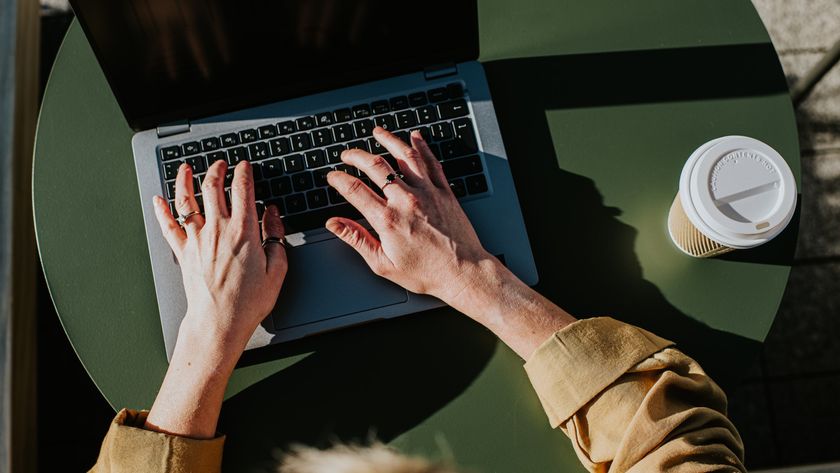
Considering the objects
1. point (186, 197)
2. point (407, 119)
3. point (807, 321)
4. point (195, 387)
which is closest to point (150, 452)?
point (195, 387)

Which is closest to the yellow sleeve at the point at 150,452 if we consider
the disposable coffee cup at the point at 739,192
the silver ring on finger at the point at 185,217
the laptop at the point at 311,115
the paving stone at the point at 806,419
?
the laptop at the point at 311,115

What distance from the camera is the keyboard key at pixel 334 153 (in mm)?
875

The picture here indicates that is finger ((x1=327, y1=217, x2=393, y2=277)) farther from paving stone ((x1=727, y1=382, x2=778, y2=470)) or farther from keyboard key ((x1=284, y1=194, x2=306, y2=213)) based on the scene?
paving stone ((x1=727, y1=382, x2=778, y2=470))

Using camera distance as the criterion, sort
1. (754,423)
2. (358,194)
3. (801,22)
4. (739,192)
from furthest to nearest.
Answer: (801,22), (754,423), (358,194), (739,192)

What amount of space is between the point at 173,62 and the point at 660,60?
2.16ft

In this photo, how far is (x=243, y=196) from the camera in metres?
0.83

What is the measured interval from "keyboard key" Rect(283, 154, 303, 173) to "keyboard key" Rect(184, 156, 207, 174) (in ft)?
0.37

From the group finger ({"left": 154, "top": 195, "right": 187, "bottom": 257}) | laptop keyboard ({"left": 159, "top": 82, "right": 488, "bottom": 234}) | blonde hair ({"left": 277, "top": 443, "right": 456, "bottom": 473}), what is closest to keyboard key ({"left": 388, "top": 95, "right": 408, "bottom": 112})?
laptop keyboard ({"left": 159, "top": 82, "right": 488, "bottom": 234})

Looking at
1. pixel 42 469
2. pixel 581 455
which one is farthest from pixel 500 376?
pixel 42 469

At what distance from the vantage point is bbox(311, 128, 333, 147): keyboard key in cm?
88

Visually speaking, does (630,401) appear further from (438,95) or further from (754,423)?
(754,423)

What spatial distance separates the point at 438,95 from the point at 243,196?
11.4 inches

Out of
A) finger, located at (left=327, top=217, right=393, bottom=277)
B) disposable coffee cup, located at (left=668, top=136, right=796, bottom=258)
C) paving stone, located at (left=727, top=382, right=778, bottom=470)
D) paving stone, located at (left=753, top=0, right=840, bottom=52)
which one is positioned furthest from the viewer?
paving stone, located at (left=753, top=0, right=840, bottom=52)

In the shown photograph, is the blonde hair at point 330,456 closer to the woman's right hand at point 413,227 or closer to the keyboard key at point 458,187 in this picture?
the woman's right hand at point 413,227
